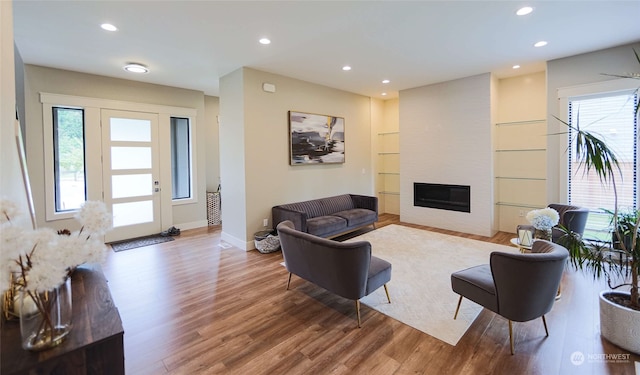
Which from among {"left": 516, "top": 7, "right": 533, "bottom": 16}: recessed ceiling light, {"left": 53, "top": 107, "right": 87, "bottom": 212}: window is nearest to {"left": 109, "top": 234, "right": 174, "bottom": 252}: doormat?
{"left": 53, "top": 107, "right": 87, "bottom": 212}: window

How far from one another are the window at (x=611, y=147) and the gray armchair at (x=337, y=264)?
3.67 m

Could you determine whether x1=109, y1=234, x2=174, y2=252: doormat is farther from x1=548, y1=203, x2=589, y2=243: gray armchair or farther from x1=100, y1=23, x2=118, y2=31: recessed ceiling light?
x1=548, y1=203, x2=589, y2=243: gray armchair

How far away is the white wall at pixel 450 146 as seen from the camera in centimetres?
Result: 558

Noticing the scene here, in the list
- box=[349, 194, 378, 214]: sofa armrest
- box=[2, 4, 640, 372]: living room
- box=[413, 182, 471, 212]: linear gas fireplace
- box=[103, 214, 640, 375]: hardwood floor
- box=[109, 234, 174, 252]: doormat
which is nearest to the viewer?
box=[103, 214, 640, 375]: hardwood floor

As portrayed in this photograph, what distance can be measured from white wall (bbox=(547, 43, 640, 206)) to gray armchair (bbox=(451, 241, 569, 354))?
3.07m

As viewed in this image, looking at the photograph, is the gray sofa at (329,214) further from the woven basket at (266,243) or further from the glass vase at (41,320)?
the glass vase at (41,320)

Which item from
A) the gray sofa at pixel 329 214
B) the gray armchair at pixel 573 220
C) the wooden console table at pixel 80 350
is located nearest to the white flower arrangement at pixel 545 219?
the gray armchair at pixel 573 220

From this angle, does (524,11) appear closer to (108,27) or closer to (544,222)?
(544,222)

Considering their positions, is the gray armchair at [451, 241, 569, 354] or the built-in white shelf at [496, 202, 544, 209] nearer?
the gray armchair at [451, 241, 569, 354]

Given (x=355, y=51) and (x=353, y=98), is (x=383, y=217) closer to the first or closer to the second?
(x=353, y=98)

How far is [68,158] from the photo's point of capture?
505cm

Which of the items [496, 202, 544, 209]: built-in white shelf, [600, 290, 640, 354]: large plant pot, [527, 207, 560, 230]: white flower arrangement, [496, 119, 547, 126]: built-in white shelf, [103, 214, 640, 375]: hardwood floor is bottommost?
[103, 214, 640, 375]: hardwood floor

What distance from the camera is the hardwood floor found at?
2.17 meters

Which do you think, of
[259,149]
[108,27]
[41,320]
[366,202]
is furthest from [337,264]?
[366,202]
